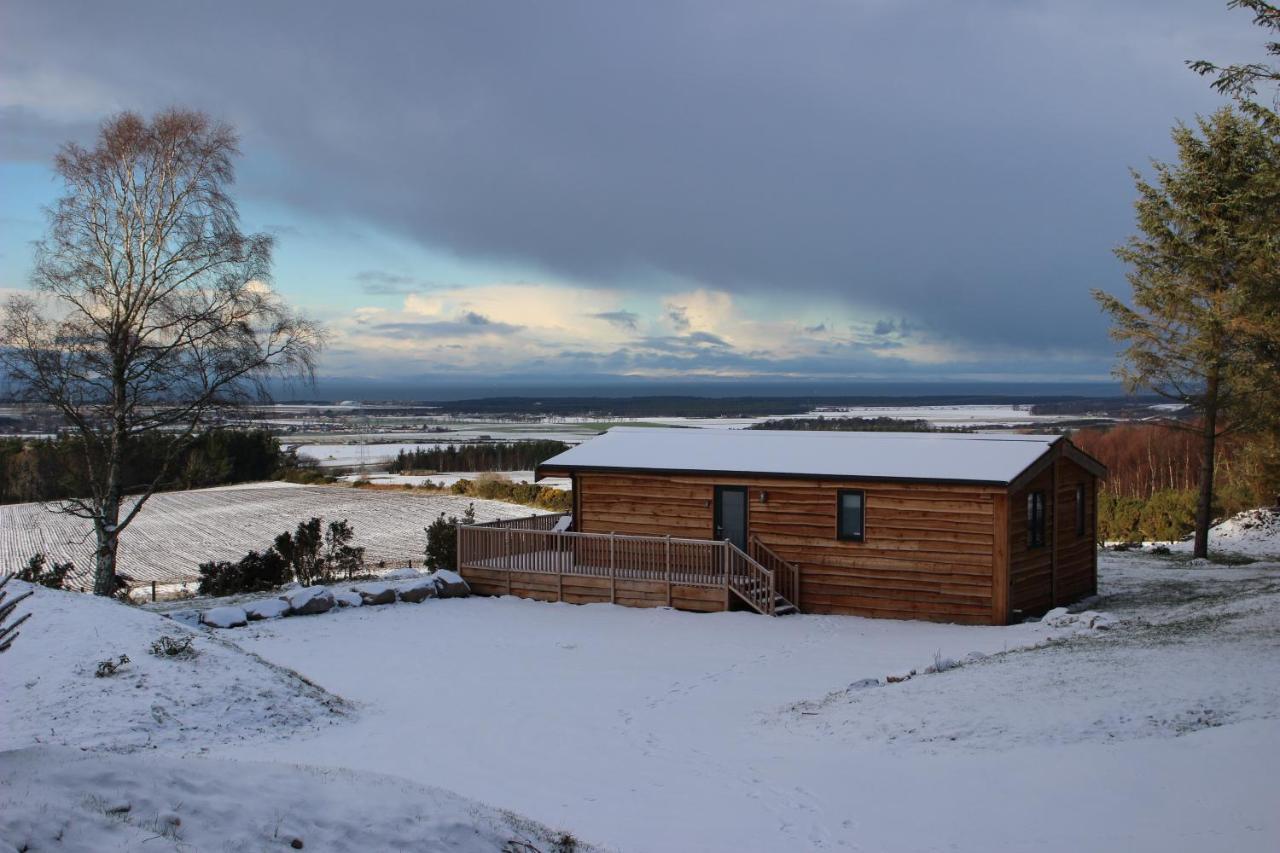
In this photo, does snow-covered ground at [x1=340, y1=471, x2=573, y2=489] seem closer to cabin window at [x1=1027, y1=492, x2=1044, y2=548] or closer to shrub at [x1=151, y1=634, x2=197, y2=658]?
cabin window at [x1=1027, y1=492, x2=1044, y2=548]

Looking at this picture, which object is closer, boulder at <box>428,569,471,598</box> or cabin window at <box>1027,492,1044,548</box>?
cabin window at <box>1027,492,1044,548</box>

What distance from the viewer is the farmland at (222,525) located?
1273 inches

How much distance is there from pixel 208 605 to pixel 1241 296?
763 inches

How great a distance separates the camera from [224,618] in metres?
16.2

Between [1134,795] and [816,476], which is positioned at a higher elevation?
[816,476]

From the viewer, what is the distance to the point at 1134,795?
7.02 meters

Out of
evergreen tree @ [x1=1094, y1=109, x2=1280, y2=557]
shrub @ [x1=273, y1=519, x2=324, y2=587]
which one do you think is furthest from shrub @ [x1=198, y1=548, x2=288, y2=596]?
evergreen tree @ [x1=1094, y1=109, x2=1280, y2=557]

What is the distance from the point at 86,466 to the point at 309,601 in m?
7.67

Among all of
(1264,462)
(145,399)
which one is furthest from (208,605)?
(1264,462)

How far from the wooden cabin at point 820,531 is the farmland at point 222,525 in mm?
10663

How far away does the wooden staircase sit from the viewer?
59.3 ft

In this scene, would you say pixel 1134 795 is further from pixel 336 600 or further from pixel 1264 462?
pixel 1264 462

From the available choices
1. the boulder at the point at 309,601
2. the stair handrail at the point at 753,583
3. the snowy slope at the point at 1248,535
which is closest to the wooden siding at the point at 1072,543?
the stair handrail at the point at 753,583

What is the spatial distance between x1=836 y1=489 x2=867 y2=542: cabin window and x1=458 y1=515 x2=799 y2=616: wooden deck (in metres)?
1.28
